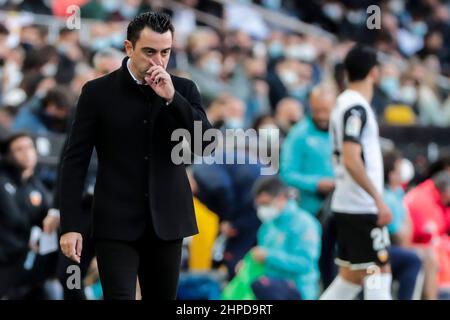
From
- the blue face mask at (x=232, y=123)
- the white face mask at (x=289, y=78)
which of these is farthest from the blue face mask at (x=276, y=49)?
the blue face mask at (x=232, y=123)

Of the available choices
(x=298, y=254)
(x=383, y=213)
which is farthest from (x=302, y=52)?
(x=383, y=213)

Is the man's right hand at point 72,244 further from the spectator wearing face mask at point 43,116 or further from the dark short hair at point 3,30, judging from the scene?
the dark short hair at point 3,30

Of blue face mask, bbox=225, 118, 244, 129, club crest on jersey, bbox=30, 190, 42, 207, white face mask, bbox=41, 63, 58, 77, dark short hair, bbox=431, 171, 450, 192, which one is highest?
white face mask, bbox=41, 63, 58, 77

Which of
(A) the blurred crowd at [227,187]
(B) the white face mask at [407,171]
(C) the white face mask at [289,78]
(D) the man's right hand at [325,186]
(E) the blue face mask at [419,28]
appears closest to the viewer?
(A) the blurred crowd at [227,187]

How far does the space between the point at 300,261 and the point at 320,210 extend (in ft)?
2.24

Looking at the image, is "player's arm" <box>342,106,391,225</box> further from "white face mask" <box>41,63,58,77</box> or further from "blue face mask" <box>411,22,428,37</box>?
"blue face mask" <box>411,22,428,37</box>

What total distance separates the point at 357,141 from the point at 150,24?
244 cm

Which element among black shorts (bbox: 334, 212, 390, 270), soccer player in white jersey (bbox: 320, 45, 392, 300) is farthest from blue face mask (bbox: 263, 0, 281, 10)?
black shorts (bbox: 334, 212, 390, 270)

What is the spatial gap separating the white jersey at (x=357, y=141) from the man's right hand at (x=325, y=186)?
51.7 inches

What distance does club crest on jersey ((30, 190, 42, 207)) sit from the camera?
970 centimetres

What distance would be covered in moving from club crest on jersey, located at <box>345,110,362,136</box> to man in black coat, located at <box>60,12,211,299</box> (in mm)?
2106

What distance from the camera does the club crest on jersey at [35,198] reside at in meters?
9.70

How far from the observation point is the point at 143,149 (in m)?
6.11

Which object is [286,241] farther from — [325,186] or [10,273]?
[10,273]
